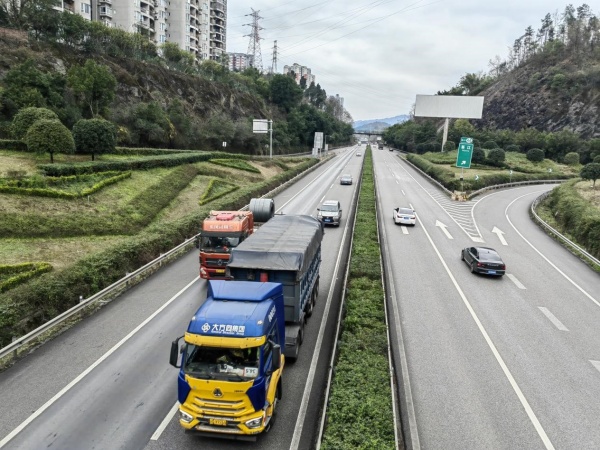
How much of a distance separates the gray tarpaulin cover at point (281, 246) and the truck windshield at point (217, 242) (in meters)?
2.13

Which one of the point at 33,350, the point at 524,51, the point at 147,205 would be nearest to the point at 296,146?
the point at 147,205

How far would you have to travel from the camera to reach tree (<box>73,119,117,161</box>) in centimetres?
4103

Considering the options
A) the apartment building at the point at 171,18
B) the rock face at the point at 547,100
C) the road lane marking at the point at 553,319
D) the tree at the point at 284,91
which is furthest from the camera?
the tree at the point at 284,91

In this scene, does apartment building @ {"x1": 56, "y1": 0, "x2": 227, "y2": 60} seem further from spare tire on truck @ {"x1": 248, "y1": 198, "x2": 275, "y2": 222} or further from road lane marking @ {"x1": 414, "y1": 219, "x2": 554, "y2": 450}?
road lane marking @ {"x1": 414, "y1": 219, "x2": 554, "y2": 450}

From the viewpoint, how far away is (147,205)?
35.2m

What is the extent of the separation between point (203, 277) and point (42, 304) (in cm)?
699

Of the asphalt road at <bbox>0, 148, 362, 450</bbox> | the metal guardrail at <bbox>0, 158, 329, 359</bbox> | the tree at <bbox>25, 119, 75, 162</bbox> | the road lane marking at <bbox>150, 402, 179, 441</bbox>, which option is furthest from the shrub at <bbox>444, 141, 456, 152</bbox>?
the road lane marking at <bbox>150, 402, 179, 441</bbox>

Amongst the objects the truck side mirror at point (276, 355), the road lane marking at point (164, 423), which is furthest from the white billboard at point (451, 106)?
the road lane marking at point (164, 423)

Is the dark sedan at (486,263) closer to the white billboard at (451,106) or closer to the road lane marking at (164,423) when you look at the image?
the road lane marking at (164,423)

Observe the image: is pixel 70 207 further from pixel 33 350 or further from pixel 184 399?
pixel 184 399

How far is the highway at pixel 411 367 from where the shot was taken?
11.2 meters

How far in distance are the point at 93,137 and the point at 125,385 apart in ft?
112

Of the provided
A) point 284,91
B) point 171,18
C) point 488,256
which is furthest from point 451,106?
point 488,256

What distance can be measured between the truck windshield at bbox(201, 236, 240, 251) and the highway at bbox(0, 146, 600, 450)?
208 cm
